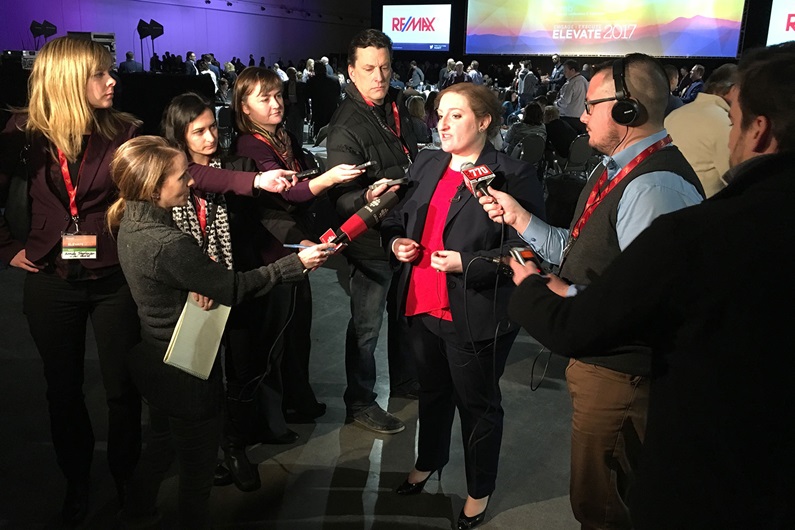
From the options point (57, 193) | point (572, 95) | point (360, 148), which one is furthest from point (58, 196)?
point (572, 95)

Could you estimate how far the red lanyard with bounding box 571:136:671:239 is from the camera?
157 centimetres

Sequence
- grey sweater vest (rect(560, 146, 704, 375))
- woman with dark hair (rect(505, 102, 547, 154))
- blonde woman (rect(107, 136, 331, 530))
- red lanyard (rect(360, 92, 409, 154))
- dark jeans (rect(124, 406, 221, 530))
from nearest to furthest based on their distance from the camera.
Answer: grey sweater vest (rect(560, 146, 704, 375)), blonde woman (rect(107, 136, 331, 530)), dark jeans (rect(124, 406, 221, 530)), red lanyard (rect(360, 92, 409, 154)), woman with dark hair (rect(505, 102, 547, 154))

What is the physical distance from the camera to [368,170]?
258 centimetres

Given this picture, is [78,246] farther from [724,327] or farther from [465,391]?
[724,327]

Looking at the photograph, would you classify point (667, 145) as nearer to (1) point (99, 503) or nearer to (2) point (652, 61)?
(2) point (652, 61)

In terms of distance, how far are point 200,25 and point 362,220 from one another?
19.5 metres

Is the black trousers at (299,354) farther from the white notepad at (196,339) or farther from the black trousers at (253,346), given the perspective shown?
the white notepad at (196,339)

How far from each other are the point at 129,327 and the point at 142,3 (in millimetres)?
18279

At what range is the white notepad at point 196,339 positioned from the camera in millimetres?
1825

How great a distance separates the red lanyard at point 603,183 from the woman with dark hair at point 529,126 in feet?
16.8

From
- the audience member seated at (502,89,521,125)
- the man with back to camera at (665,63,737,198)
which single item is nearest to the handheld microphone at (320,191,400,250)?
the man with back to camera at (665,63,737,198)

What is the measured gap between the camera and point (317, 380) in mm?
3400

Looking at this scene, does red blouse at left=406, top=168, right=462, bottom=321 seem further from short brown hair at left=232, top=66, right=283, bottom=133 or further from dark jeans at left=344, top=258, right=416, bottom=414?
short brown hair at left=232, top=66, right=283, bottom=133

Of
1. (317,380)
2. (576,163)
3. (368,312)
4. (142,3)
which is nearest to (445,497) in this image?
(368,312)
